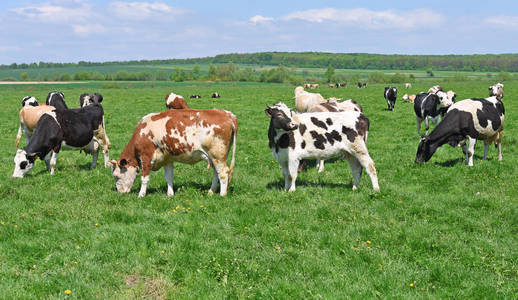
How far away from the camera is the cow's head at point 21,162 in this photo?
11.8 m

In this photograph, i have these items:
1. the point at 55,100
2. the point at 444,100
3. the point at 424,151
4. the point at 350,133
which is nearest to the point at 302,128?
the point at 350,133

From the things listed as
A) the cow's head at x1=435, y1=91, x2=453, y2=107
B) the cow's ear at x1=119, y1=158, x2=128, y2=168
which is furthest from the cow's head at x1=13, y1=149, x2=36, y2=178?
the cow's head at x1=435, y1=91, x2=453, y2=107

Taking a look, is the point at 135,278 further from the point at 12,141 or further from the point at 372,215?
the point at 12,141

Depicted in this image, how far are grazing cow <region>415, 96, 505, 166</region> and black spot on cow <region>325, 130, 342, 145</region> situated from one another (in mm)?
4522

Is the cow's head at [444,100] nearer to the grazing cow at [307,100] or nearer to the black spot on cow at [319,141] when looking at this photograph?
the grazing cow at [307,100]

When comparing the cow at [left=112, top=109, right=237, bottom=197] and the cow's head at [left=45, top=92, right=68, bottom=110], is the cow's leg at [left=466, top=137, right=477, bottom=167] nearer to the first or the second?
the cow at [left=112, top=109, right=237, bottom=197]

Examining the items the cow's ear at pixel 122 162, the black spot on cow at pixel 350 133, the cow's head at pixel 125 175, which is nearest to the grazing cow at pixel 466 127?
the black spot on cow at pixel 350 133

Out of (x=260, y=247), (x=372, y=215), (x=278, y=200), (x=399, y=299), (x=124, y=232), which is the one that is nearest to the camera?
(x=399, y=299)

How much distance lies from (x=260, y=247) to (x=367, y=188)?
14.0 feet

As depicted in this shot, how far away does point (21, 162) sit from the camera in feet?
38.6

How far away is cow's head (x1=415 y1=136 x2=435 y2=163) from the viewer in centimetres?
1289

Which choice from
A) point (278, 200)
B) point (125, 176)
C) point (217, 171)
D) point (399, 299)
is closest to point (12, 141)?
point (125, 176)

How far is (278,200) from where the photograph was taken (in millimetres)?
9344

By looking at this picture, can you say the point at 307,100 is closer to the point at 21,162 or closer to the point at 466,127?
the point at 466,127
